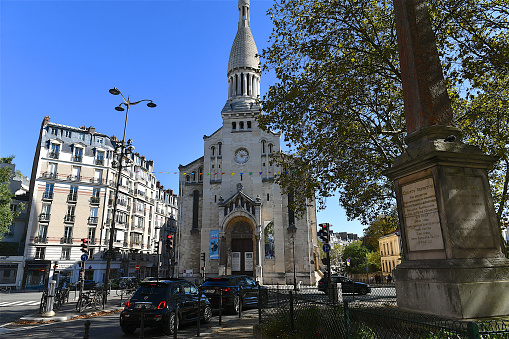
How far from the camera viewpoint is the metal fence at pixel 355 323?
12.2 ft

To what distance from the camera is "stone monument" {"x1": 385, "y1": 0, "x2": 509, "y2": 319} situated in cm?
552

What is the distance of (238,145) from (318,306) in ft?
121

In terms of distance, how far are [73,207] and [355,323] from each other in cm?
4552

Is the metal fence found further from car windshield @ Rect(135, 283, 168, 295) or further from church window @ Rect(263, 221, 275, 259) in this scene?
church window @ Rect(263, 221, 275, 259)

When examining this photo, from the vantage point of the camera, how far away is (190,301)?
11.2 m

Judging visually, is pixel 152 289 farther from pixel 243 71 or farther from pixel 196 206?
pixel 243 71

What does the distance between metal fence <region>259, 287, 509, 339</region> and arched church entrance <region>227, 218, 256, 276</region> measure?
29026 mm

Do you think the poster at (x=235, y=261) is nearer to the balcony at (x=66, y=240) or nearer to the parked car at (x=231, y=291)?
the balcony at (x=66, y=240)

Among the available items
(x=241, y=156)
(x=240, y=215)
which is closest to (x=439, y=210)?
(x=240, y=215)

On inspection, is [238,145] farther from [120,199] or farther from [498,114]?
[498,114]

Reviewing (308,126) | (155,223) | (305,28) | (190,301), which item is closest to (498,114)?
(308,126)

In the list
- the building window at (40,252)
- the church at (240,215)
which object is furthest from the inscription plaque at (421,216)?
the building window at (40,252)

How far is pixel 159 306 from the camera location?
387 inches

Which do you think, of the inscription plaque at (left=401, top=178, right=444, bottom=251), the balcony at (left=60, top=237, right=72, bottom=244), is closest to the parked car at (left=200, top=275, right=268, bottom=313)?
the inscription plaque at (left=401, top=178, right=444, bottom=251)
